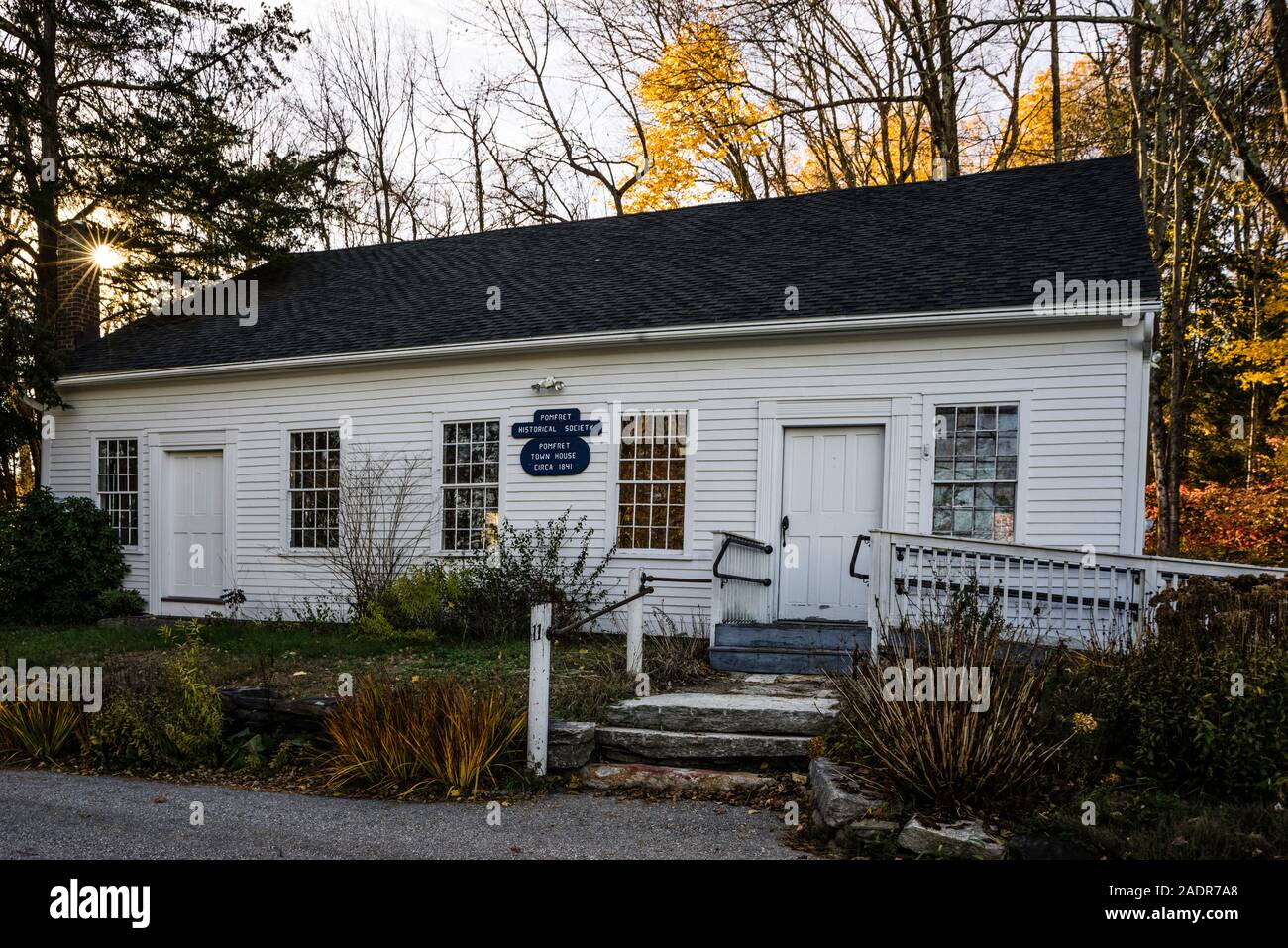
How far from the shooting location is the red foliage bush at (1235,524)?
16.2 meters

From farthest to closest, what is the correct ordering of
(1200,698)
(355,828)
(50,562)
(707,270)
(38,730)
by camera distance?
1. (50,562)
2. (707,270)
3. (38,730)
4. (355,828)
5. (1200,698)

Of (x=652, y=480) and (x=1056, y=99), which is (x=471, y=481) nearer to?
(x=652, y=480)

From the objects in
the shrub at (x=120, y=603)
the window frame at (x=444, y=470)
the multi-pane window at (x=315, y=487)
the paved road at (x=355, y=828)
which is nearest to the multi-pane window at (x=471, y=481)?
the window frame at (x=444, y=470)

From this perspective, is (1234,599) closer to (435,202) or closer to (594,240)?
(594,240)

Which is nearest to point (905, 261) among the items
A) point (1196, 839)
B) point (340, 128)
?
point (1196, 839)

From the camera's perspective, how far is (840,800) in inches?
193

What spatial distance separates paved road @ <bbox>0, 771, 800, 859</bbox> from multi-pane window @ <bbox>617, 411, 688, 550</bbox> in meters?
5.00

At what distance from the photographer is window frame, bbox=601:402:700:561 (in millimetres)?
10516

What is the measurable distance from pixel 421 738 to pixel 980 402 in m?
6.32

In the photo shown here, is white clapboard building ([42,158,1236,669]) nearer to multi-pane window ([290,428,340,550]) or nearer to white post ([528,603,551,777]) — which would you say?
multi-pane window ([290,428,340,550])

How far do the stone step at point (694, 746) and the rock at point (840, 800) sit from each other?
83 cm

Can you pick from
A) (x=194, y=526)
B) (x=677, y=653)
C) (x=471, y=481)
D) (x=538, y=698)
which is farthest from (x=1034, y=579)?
(x=194, y=526)

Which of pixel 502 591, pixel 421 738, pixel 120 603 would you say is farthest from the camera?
pixel 120 603

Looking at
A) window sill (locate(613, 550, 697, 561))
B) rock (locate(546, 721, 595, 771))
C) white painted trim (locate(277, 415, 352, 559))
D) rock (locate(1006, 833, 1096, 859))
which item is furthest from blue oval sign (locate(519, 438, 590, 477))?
rock (locate(1006, 833, 1096, 859))
